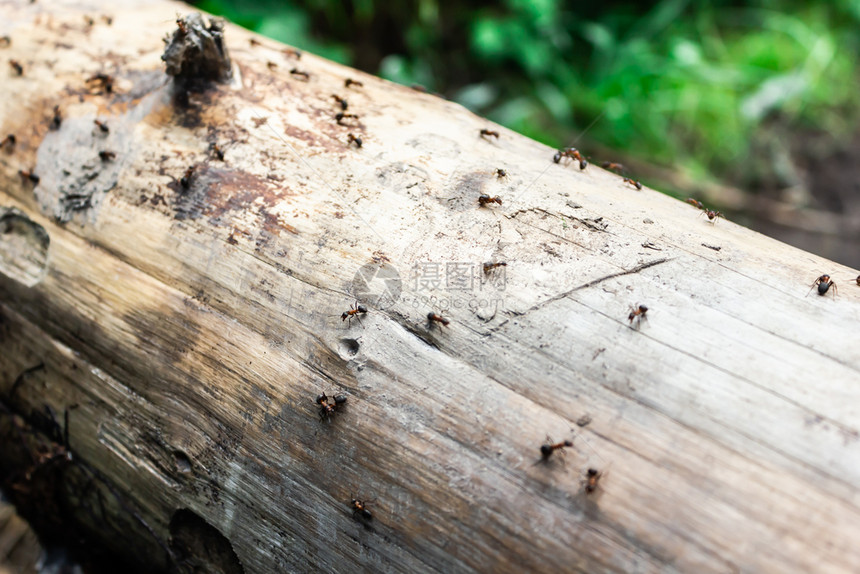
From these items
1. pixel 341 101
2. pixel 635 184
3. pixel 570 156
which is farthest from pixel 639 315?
pixel 341 101

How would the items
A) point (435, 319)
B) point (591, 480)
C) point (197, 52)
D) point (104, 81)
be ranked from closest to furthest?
point (591, 480) → point (435, 319) → point (197, 52) → point (104, 81)

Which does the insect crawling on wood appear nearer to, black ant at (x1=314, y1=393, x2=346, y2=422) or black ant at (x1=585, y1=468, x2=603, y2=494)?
black ant at (x1=314, y1=393, x2=346, y2=422)

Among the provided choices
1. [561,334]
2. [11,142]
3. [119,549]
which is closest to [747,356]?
[561,334]

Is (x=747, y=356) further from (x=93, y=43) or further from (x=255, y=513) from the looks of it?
(x=93, y=43)

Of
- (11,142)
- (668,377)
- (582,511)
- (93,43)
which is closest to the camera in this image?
(582,511)

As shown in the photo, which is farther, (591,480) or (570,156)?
(570,156)

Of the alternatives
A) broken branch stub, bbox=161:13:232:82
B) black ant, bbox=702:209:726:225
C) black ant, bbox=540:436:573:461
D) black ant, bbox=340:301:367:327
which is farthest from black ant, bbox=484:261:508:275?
broken branch stub, bbox=161:13:232:82

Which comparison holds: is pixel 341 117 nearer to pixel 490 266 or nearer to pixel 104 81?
pixel 490 266
